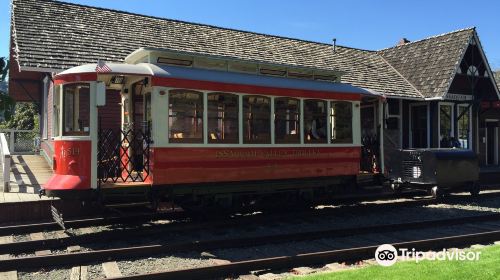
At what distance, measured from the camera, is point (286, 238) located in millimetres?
8352

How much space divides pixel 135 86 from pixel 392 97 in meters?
12.5

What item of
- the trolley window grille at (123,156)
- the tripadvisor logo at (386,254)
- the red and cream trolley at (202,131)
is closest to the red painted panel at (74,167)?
the red and cream trolley at (202,131)

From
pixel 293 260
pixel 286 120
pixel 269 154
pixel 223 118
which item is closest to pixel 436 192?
pixel 286 120

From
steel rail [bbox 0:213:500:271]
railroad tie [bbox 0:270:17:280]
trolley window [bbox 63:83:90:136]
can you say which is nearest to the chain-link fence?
trolley window [bbox 63:83:90:136]

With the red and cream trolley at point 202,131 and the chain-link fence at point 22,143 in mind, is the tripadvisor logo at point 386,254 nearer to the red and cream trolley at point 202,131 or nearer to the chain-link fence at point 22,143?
the red and cream trolley at point 202,131

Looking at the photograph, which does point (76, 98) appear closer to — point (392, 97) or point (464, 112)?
point (392, 97)

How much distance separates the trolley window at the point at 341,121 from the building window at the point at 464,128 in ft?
40.7

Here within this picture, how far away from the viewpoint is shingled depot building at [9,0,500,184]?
15531mm

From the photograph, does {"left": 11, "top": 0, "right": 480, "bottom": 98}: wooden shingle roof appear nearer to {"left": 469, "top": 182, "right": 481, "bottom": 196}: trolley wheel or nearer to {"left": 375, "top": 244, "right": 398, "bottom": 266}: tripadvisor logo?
{"left": 375, "top": 244, "right": 398, "bottom": 266}: tripadvisor logo

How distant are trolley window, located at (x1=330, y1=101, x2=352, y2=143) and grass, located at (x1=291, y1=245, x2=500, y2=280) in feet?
15.4

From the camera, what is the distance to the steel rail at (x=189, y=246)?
21.9ft

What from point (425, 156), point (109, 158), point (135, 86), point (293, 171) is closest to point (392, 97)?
point (425, 156)

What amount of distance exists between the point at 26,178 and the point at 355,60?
1565 centimetres

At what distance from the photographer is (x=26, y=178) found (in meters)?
13.4
